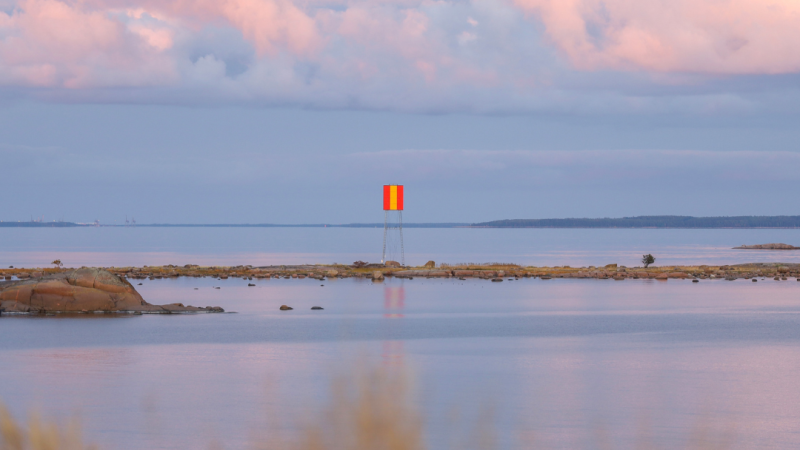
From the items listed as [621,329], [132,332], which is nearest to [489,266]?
[621,329]

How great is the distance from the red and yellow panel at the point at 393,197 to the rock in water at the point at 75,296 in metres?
30.9

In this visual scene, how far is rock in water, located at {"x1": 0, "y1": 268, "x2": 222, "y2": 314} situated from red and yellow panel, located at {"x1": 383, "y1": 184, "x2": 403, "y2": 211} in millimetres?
30937

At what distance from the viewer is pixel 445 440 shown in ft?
52.1

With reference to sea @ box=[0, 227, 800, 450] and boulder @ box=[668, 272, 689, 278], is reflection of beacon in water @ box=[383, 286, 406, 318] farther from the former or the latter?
boulder @ box=[668, 272, 689, 278]

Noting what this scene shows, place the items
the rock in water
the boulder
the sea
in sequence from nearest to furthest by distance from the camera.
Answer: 1. the sea
2. the rock in water
3. the boulder

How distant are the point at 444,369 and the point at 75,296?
19.8 m

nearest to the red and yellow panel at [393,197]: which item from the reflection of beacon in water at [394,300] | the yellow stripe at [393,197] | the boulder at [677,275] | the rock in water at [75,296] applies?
the yellow stripe at [393,197]

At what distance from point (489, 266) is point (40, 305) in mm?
42494

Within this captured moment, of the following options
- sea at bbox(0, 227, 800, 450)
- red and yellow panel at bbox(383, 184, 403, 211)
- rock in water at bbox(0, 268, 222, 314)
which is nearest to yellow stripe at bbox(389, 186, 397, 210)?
red and yellow panel at bbox(383, 184, 403, 211)

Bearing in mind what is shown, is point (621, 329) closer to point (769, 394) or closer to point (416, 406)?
point (769, 394)

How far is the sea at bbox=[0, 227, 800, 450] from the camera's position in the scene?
55.1 ft

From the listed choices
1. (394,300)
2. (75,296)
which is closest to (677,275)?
(394,300)

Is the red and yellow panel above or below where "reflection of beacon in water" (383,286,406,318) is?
above

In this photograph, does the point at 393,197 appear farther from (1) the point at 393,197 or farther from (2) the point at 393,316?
(2) the point at 393,316
